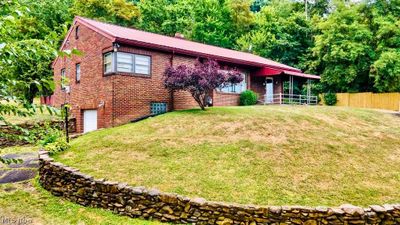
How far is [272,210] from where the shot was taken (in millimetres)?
6652

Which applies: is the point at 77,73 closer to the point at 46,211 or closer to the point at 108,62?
the point at 108,62

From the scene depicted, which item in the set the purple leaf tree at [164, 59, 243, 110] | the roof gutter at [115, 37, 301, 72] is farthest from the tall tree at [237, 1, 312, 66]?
the purple leaf tree at [164, 59, 243, 110]

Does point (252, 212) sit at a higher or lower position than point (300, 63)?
lower

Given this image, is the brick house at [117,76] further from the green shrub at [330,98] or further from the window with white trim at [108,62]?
the green shrub at [330,98]

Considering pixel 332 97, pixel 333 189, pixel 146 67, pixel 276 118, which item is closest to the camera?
pixel 333 189

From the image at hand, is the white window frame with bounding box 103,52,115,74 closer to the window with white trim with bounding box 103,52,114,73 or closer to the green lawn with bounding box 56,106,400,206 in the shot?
the window with white trim with bounding box 103,52,114,73

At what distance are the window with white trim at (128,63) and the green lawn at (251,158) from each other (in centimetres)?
276

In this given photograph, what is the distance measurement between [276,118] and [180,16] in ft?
82.9

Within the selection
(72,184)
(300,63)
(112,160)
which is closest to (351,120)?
(112,160)

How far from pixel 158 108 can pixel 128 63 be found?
2708 millimetres

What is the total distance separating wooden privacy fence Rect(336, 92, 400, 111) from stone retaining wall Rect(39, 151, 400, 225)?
2279cm

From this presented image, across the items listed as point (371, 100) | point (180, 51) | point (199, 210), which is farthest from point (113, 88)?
point (371, 100)

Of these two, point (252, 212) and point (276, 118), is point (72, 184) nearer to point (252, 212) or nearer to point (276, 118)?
point (252, 212)

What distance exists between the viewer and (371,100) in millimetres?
27406
